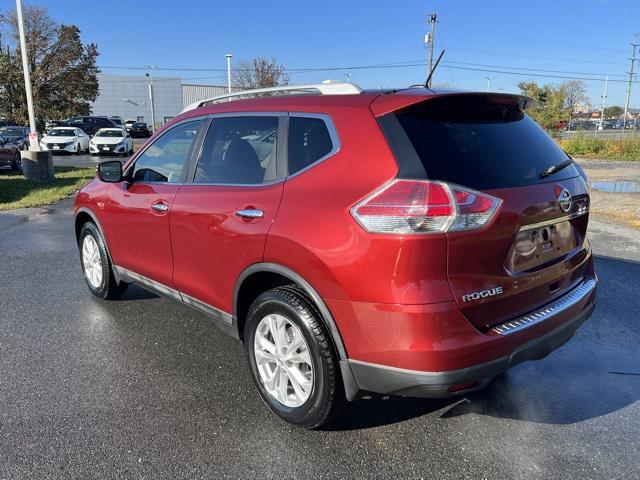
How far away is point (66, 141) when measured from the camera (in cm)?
2547

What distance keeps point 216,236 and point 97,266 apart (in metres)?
2.32

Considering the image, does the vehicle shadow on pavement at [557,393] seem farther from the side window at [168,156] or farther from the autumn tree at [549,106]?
the autumn tree at [549,106]

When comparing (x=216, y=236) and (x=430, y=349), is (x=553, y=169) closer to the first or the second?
(x=430, y=349)

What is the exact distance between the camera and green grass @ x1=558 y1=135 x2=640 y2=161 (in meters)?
25.5

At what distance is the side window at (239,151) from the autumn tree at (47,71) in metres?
34.9

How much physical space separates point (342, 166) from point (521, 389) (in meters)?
1.94

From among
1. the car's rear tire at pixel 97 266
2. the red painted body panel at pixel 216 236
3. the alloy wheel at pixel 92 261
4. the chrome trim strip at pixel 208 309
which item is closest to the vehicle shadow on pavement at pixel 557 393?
the chrome trim strip at pixel 208 309

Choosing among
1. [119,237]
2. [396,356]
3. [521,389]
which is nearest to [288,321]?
[396,356]

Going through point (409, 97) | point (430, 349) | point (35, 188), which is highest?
point (409, 97)

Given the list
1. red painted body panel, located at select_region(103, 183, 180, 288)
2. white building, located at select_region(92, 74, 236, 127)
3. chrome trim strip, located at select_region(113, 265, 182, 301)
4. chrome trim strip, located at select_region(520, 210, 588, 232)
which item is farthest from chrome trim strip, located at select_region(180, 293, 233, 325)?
white building, located at select_region(92, 74, 236, 127)

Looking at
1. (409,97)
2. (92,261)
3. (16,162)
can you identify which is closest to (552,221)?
(409,97)

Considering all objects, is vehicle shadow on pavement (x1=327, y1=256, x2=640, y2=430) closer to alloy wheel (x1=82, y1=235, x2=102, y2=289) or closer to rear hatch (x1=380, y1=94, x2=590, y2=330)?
rear hatch (x1=380, y1=94, x2=590, y2=330)

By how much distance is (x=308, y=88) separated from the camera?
10.2 ft

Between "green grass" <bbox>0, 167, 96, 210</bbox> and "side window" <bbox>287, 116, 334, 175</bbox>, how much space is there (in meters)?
10.1
